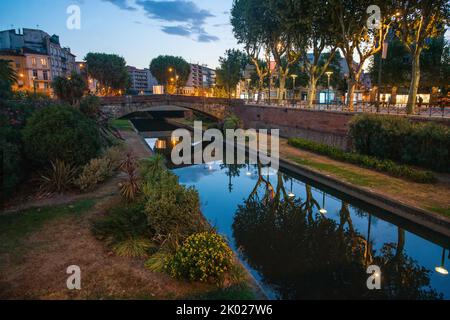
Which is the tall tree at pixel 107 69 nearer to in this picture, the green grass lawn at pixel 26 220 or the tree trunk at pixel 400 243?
the green grass lawn at pixel 26 220

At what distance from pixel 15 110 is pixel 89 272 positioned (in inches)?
437

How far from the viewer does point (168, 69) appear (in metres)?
97.4

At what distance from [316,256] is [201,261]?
14.7 ft

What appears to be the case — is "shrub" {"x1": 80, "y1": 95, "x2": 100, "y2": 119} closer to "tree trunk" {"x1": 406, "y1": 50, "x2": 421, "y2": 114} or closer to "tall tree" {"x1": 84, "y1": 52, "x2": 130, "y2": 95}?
"tree trunk" {"x1": 406, "y1": 50, "x2": 421, "y2": 114}

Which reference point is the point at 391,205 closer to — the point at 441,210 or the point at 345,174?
the point at 441,210

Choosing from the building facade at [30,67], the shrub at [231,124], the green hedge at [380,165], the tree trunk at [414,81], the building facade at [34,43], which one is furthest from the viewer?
the building facade at [34,43]

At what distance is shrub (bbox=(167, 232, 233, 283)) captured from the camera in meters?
6.79

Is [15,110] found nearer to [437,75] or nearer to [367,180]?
[367,180]

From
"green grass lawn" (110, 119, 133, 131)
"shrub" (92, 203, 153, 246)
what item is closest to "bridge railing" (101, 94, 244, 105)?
"green grass lawn" (110, 119, 133, 131)

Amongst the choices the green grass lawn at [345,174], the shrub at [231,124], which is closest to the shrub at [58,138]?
the green grass lawn at [345,174]

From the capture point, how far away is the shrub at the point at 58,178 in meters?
12.5

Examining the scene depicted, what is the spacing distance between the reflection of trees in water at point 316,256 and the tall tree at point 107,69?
244ft

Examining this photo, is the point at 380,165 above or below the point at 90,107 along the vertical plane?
below

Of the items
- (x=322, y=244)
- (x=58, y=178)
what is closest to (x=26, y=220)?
(x=58, y=178)
